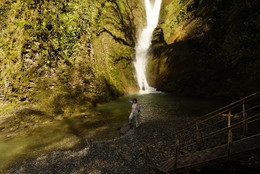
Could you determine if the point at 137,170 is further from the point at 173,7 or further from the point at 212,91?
the point at 173,7

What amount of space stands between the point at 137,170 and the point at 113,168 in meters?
1.21

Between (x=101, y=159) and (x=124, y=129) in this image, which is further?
(x=124, y=129)

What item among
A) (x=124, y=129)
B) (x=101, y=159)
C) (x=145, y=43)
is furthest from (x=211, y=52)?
(x=145, y=43)

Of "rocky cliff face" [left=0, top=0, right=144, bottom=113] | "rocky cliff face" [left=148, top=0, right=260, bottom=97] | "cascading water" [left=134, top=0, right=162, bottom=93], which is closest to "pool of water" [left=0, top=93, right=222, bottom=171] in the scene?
"rocky cliff face" [left=0, top=0, right=144, bottom=113]

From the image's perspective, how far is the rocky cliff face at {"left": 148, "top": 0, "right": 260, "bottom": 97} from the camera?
47.4ft

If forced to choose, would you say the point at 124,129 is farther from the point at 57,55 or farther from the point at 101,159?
the point at 57,55

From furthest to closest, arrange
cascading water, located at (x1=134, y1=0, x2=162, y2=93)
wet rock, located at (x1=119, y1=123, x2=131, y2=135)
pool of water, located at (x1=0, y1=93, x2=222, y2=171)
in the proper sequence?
cascading water, located at (x1=134, y1=0, x2=162, y2=93) → wet rock, located at (x1=119, y1=123, x2=131, y2=135) → pool of water, located at (x1=0, y1=93, x2=222, y2=171)

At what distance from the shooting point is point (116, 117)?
16.4 metres

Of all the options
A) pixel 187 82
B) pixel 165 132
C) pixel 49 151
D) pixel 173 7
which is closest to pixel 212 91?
pixel 187 82

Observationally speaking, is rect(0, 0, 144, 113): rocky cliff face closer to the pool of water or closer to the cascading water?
the pool of water

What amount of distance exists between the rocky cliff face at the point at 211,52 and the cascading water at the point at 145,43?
210 cm

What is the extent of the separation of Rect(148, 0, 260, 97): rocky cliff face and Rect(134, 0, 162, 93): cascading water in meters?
2.10

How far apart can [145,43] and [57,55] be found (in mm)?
23210

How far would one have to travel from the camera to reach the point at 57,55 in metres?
21.1
